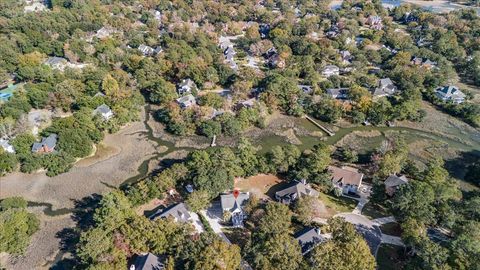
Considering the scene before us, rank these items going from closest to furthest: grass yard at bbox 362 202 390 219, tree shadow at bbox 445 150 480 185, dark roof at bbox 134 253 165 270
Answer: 1. dark roof at bbox 134 253 165 270
2. grass yard at bbox 362 202 390 219
3. tree shadow at bbox 445 150 480 185

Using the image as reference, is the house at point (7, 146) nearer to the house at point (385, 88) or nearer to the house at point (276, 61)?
the house at point (276, 61)

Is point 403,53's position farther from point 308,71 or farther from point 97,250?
point 97,250

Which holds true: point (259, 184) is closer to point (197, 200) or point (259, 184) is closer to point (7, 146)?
point (197, 200)

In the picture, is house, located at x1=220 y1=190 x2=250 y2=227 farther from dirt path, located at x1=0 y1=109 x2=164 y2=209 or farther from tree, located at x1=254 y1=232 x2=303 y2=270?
dirt path, located at x1=0 y1=109 x2=164 y2=209

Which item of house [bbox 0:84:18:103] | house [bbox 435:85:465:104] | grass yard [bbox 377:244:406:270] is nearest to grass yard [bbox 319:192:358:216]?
grass yard [bbox 377:244:406:270]

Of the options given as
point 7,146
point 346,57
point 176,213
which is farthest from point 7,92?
point 346,57

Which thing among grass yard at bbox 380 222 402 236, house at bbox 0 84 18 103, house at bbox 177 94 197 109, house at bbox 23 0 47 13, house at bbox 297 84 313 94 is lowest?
grass yard at bbox 380 222 402 236

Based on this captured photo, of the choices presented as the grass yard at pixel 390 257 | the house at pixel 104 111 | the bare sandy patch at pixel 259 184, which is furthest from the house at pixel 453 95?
the house at pixel 104 111
